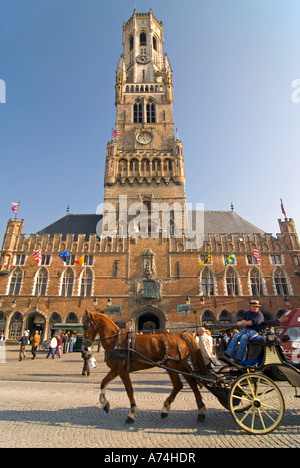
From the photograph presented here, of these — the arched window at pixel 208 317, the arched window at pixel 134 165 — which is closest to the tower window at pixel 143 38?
the arched window at pixel 134 165

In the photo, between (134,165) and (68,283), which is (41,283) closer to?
(68,283)

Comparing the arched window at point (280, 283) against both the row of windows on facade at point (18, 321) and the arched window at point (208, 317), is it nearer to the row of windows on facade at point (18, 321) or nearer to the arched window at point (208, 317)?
the arched window at point (208, 317)

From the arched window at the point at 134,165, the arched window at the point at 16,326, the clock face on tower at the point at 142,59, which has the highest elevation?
the clock face on tower at the point at 142,59

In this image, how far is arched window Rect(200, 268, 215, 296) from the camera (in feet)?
85.5

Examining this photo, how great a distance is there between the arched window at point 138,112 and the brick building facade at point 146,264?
694 cm

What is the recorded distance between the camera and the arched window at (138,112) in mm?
36344

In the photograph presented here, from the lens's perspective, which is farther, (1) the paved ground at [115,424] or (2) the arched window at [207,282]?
(2) the arched window at [207,282]

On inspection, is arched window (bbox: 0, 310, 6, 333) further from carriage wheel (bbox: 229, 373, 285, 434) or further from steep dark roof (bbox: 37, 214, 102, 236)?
carriage wheel (bbox: 229, 373, 285, 434)

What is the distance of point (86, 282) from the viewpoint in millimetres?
26438

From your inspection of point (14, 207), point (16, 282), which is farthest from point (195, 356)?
point (14, 207)

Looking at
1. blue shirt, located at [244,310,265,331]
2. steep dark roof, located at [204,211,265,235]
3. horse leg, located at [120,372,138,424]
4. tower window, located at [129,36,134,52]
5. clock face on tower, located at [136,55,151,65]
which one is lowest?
horse leg, located at [120,372,138,424]

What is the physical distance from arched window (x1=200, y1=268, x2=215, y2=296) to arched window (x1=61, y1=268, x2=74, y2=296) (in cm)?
1351

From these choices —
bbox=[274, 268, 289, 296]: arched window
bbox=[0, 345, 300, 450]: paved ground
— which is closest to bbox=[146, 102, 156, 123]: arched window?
bbox=[274, 268, 289, 296]: arched window

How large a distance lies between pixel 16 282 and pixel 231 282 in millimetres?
22417
